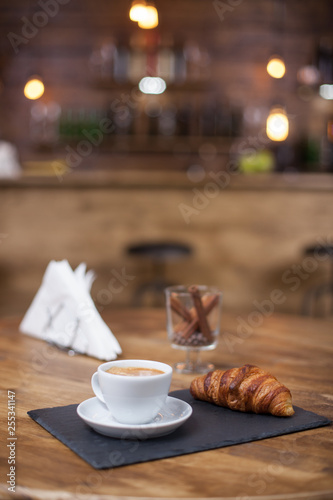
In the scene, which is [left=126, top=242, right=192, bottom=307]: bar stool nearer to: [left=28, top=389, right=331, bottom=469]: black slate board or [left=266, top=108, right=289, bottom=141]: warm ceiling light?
[left=266, top=108, right=289, bottom=141]: warm ceiling light

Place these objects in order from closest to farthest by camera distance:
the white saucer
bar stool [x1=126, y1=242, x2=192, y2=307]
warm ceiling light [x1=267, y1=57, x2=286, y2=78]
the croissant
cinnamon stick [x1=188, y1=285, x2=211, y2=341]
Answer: the white saucer → the croissant → cinnamon stick [x1=188, y1=285, x2=211, y2=341] → bar stool [x1=126, y1=242, x2=192, y2=307] → warm ceiling light [x1=267, y1=57, x2=286, y2=78]

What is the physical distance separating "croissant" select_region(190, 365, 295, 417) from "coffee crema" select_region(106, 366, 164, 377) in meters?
0.13

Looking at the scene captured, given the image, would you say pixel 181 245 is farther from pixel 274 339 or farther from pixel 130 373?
pixel 130 373

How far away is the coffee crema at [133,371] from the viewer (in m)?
0.96

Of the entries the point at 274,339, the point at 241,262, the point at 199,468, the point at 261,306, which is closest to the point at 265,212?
the point at 241,262

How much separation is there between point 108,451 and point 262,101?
17.8ft

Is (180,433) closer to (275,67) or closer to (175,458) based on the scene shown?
(175,458)

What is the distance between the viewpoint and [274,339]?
1658mm

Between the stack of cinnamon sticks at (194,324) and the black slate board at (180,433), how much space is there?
0.27 metres

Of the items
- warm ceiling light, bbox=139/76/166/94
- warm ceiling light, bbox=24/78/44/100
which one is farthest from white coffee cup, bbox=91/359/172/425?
warm ceiling light, bbox=139/76/166/94

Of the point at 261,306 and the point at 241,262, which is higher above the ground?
the point at 241,262

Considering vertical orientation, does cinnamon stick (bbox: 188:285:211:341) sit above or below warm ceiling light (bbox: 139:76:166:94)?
below

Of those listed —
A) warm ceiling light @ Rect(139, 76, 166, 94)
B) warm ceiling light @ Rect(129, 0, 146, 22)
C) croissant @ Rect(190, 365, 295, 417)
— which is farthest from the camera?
warm ceiling light @ Rect(139, 76, 166, 94)

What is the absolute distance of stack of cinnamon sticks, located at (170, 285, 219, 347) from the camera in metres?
1.34
